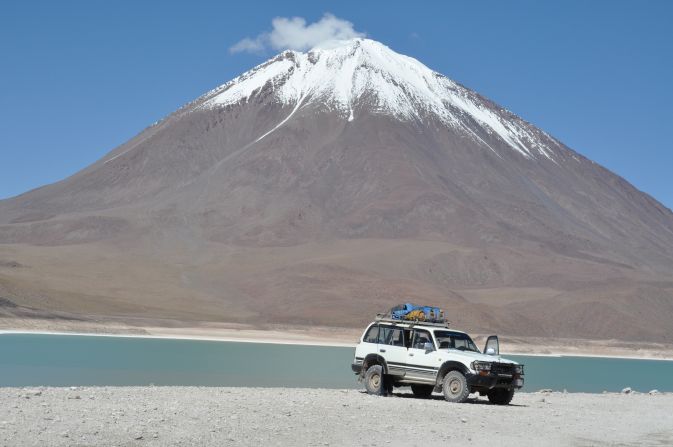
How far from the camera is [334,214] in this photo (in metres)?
160

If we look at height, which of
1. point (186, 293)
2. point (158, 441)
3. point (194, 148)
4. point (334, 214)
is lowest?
point (158, 441)

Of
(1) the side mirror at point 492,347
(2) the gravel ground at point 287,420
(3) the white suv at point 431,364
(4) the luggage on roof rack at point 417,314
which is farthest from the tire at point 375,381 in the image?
(1) the side mirror at point 492,347

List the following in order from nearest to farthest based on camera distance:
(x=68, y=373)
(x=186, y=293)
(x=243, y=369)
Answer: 1. (x=68, y=373)
2. (x=243, y=369)
3. (x=186, y=293)

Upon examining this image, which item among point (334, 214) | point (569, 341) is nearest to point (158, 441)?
point (569, 341)

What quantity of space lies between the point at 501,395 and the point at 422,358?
1949mm

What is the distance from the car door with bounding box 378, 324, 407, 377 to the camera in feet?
74.2

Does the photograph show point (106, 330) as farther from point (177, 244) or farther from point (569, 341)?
point (177, 244)

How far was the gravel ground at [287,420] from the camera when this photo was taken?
45.7 ft

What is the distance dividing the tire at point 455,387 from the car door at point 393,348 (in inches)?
47.5

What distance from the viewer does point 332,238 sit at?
14875cm

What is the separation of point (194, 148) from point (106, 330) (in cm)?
11713

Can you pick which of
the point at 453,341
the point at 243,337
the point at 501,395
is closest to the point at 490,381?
the point at 501,395

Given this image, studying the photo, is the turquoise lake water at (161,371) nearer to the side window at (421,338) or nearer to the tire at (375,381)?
the tire at (375,381)

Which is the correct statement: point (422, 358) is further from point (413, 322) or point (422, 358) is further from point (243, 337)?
point (243, 337)
